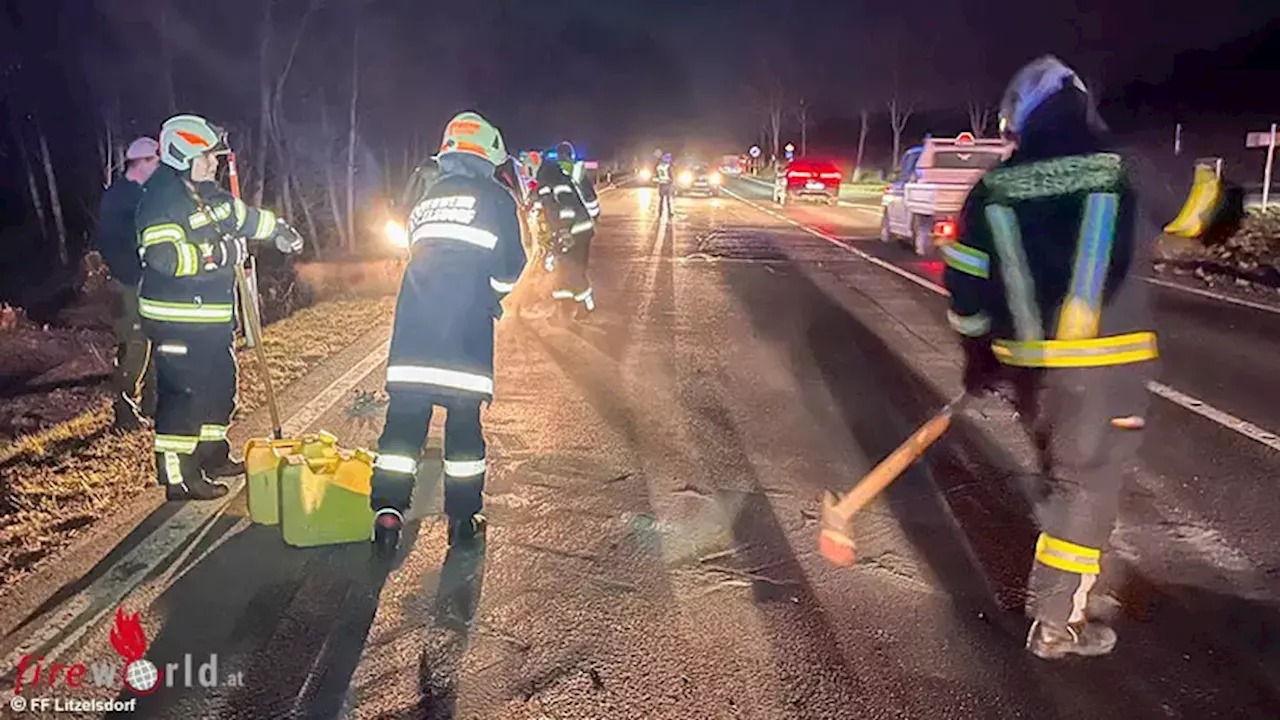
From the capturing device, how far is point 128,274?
227 inches

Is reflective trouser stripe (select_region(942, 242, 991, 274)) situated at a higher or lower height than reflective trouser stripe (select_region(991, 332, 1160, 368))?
higher

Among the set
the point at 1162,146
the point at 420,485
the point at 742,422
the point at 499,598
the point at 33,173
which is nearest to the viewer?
the point at 499,598

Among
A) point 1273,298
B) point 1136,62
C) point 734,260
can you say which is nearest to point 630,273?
point 734,260

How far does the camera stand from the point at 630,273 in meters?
14.5

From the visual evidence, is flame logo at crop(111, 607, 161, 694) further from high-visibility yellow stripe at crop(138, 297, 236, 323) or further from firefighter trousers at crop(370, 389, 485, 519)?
high-visibility yellow stripe at crop(138, 297, 236, 323)

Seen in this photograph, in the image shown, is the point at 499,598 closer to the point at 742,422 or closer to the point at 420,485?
the point at 420,485

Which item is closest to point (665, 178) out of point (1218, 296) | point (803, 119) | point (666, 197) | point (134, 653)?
point (666, 197)

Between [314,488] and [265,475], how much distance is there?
0.28 m

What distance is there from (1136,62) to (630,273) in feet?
168

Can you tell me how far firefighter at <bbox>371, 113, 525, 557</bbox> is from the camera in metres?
4.41

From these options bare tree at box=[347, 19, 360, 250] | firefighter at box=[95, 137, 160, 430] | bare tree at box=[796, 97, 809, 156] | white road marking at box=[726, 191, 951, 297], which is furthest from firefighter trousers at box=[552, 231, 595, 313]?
bare tree at box=[796, 97, 809, 156]

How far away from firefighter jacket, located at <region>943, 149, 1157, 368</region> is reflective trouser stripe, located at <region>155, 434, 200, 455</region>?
12.0ft

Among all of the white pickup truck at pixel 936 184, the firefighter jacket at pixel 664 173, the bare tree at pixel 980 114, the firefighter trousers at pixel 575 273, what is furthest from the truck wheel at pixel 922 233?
the bare tree at pixel 980 114

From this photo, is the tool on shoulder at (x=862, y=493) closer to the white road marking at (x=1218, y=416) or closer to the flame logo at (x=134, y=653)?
the flame logo at (x=134, y=653)
